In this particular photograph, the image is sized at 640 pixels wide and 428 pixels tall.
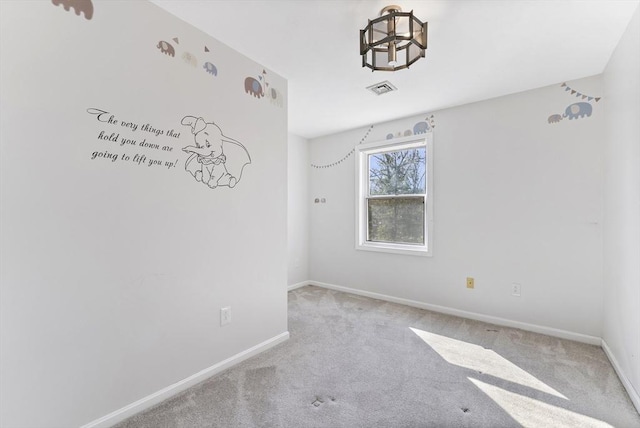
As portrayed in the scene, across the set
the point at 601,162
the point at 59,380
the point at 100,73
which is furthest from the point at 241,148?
the point at 601,162

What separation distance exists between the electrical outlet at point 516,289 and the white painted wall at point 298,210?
272cm

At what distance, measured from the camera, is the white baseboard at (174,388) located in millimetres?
1509

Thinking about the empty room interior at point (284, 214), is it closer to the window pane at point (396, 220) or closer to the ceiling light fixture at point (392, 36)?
the ceiling light fixture at point (392, 36)

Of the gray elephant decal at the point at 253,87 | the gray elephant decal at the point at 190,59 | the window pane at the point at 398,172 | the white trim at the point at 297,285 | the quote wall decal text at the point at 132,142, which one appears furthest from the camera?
the white trim at the point at 297,285

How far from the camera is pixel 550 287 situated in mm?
2672

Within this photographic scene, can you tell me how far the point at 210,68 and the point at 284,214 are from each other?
1283 millimetres

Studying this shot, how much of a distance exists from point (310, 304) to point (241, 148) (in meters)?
2.18

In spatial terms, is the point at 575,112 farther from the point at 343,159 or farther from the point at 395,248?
the point at 343,159

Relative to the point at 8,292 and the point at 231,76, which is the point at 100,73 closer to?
the point at 231,76

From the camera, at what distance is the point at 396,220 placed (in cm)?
377

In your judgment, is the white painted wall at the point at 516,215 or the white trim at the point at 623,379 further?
the white painted wall at the point at 516,215

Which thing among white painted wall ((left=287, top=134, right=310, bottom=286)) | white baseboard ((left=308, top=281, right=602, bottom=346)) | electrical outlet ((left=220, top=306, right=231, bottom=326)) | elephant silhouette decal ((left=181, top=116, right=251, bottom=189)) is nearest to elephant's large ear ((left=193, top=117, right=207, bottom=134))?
elephant silhouette decal ((left=181, top=116, right=251, bottom=189))

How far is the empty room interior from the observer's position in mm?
1352

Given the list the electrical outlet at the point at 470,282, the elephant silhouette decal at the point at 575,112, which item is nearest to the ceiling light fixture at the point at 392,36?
the elephant silhouette decal at the point at 575,112
